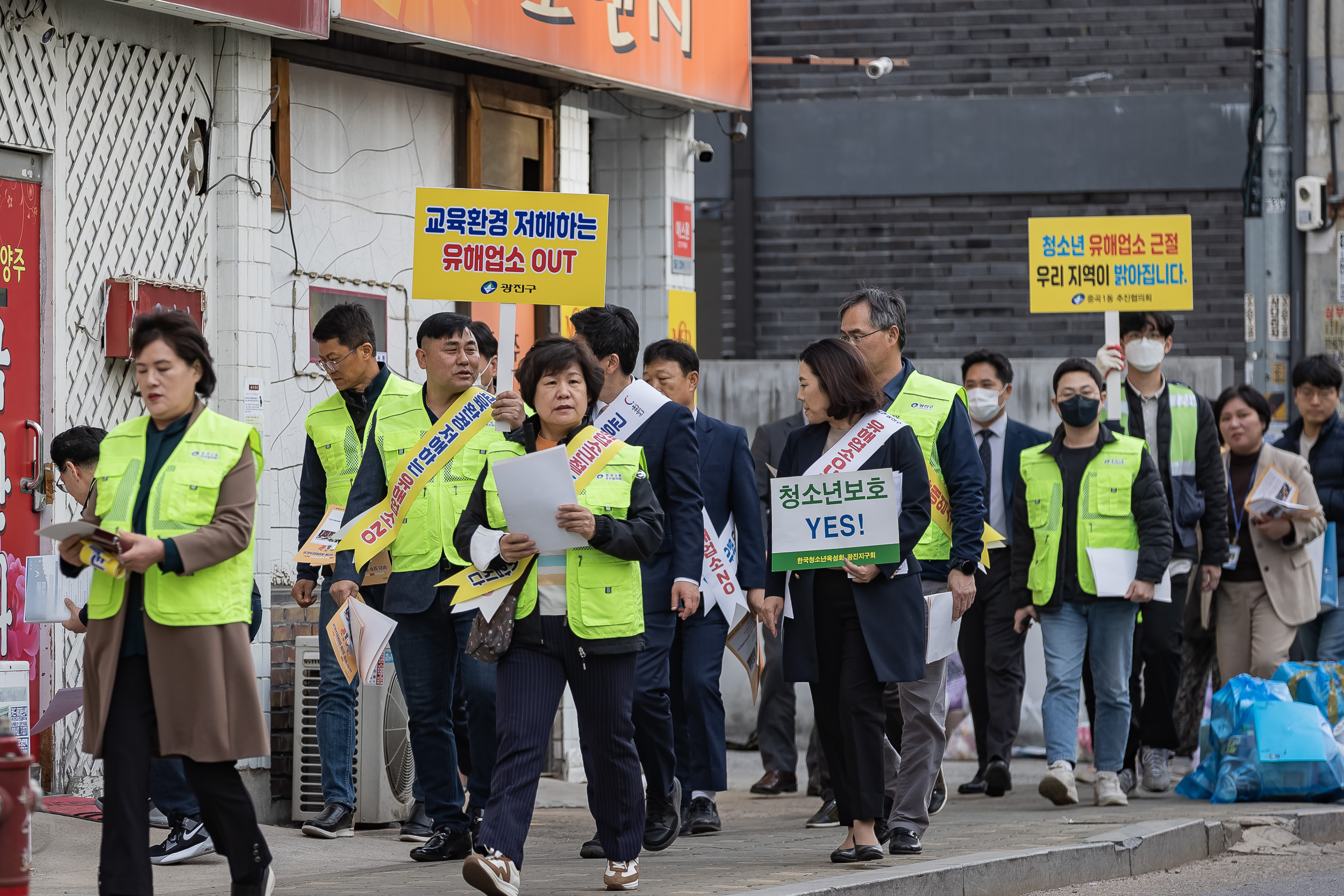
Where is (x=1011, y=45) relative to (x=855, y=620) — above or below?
above

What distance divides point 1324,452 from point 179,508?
24.8ft

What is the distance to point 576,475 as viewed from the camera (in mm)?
6988

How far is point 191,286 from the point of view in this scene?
9516 millimetres

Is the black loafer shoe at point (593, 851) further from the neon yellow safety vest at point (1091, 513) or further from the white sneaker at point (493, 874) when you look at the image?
the neon yellow safety vest at point (1091, 513)

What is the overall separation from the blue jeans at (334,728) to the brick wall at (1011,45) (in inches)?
387

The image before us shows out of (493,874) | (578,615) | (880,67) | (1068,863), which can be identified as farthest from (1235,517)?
(493,874)

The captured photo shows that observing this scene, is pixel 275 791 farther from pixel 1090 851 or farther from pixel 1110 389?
pixel 1110 389

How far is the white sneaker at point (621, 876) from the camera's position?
6.98 metres

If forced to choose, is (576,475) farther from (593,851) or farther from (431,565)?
(593,851)

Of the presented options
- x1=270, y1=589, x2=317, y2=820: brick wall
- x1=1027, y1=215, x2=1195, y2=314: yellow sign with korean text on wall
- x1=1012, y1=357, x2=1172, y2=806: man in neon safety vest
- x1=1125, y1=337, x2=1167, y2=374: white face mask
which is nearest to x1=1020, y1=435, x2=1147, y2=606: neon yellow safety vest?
x1=1012, y1=357, x2=1172, y2=806: man in neon safety vest

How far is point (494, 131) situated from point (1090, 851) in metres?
5.56

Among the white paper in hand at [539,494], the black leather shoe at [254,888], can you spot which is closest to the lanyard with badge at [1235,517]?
the white paper in hand at [539,494]

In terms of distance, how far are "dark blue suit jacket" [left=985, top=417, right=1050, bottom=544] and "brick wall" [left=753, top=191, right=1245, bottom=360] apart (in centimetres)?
660

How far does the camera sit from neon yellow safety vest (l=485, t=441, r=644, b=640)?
687 centimetres
